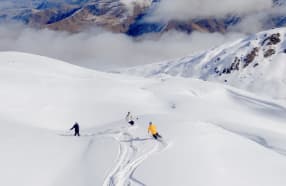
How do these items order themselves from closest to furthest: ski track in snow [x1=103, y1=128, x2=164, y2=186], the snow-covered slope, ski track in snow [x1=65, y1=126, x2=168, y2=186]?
ski track in snow [x1=103, y1=128, x2=164, y2=186] → ski track in snow [x1=65, y1=126, x2=168, y2=186] → the snow-covered slope

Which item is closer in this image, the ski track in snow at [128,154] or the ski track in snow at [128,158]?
the ski track in snow at [128,158]

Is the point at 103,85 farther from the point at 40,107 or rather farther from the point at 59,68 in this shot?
the point at 40,107

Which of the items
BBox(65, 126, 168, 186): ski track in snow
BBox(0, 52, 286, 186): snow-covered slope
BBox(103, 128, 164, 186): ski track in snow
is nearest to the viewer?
Result: BBox(103, 128, 164, 186): ski track in snow

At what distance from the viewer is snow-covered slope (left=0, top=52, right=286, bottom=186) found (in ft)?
94.6

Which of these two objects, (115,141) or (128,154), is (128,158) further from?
(115,141)

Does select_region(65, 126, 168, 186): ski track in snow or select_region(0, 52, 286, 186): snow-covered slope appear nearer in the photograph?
select_region(65, 126, 168, 186): ski track in snow

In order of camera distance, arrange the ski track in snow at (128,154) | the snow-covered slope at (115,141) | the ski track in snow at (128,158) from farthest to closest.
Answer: the snow-covered slope at (115,141) < the ski track in snow at (128,154) < the ski track in snow at (128,158)

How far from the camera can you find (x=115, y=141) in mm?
39594

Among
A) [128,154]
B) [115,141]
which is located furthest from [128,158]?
[115,141]

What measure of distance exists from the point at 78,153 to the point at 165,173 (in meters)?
11.4

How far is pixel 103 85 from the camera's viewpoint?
8225 centimetres

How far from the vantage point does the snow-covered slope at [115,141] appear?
28.8 meters

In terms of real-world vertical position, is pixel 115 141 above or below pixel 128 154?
below

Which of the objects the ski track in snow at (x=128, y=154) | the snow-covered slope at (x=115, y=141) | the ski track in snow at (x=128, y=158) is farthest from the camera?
the snow-covered slope at (x=115, y=141)
